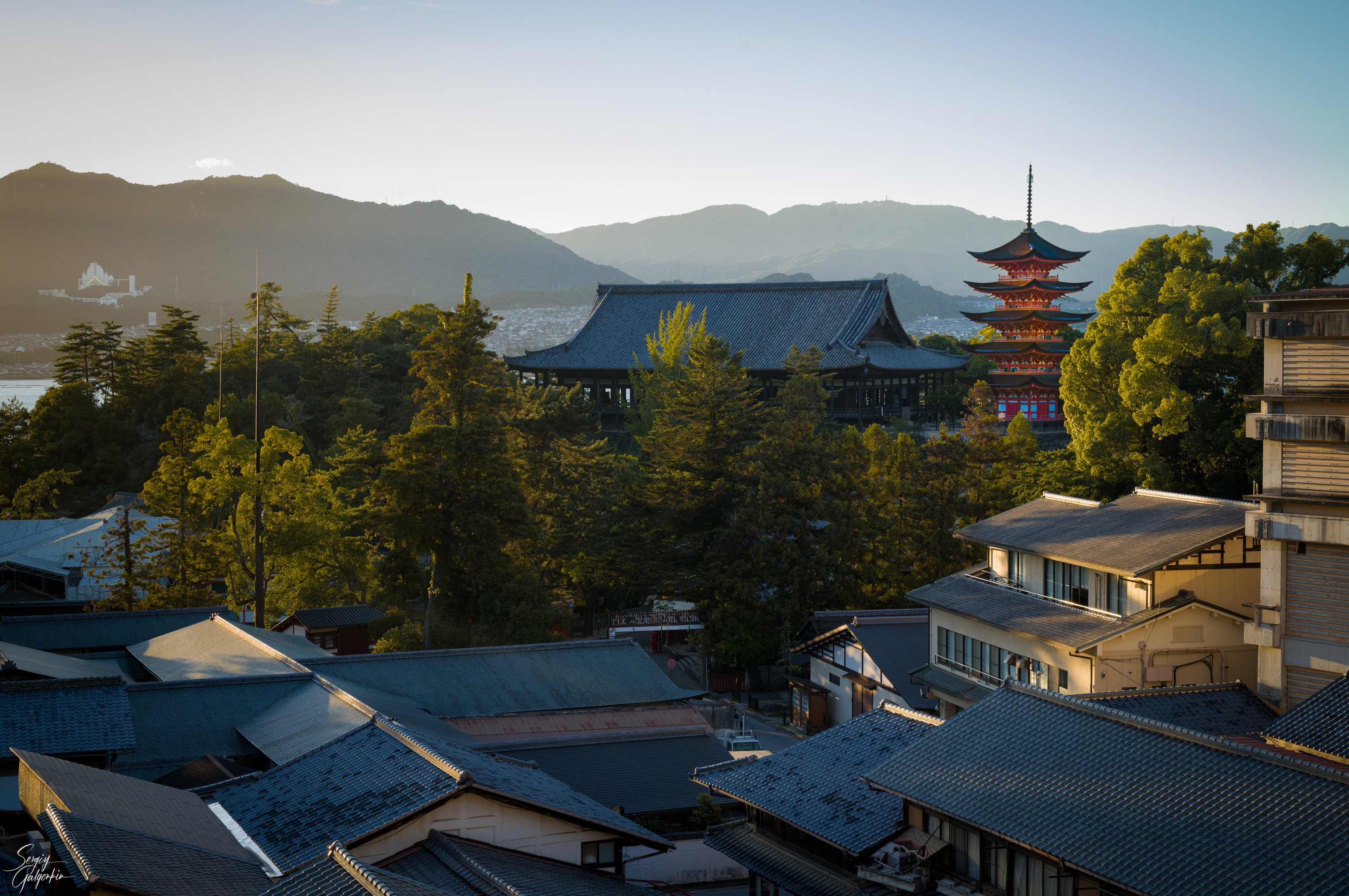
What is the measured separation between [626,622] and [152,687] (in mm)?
15422

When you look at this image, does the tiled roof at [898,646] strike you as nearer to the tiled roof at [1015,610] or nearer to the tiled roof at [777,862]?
the tiled roof at [1015,610]

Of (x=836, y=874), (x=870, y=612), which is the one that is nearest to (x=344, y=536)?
(x=870, y=612)

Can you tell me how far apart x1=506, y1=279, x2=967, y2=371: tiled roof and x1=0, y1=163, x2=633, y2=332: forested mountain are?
98140 mm

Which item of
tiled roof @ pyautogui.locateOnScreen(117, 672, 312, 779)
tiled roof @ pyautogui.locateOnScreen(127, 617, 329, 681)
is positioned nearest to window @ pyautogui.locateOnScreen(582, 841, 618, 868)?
tiled roof @ pyautogui.locateOnScreen(117, 672, 312, 779)

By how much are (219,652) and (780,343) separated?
124ft

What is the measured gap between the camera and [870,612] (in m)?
29.2

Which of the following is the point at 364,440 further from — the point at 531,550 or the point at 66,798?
the point at 66,798

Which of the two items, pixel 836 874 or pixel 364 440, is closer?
pixel 836 874

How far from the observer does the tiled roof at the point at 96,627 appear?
25.5 meters

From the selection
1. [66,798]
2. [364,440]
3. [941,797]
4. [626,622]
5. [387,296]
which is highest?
[387,296]

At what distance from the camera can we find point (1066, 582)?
925 inches

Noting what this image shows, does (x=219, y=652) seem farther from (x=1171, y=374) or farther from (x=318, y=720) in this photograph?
(x=1171, y=374)

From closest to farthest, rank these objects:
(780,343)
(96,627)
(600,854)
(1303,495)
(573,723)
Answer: (600,854)
(1303,495)
(573,723)
(96,627)
(780,343)

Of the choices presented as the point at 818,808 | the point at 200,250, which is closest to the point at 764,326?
the point at 818,808
